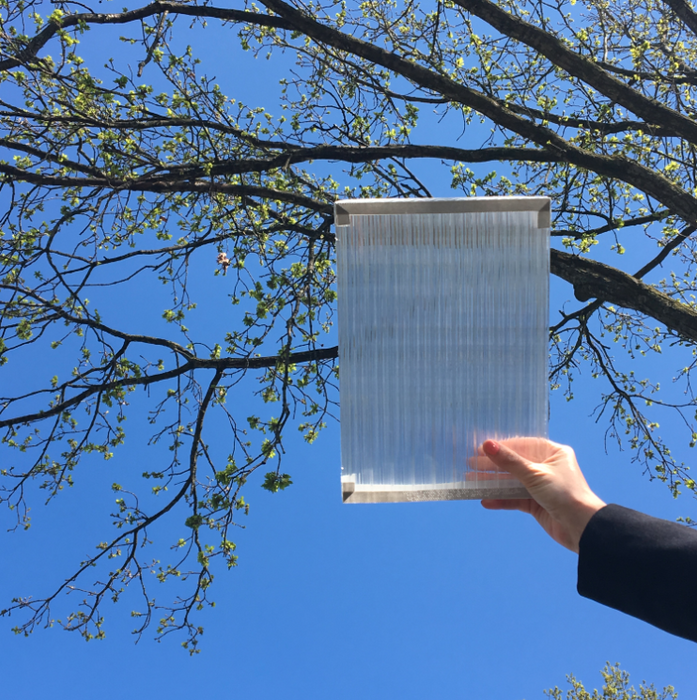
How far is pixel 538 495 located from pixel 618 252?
13.6ft

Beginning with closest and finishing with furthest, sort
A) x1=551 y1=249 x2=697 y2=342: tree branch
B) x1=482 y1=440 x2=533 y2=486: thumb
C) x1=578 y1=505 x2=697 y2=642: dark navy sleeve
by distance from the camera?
x1=578 y1=505 x2=697 y2=642: dark navy sleeve
x1=482 y1=440 x2=533 y2=486: thumb
x1=551 y1=249 x2=697 y2=342: tree branch

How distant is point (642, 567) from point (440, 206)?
4.49ft

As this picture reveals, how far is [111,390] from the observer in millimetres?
4770

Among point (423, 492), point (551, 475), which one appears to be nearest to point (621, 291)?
point (551, 475)

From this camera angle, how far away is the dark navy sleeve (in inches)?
59.0

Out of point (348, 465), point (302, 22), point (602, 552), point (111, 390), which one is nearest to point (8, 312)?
point (111, 390)

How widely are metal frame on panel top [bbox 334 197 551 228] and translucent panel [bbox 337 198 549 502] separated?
0.02 metres

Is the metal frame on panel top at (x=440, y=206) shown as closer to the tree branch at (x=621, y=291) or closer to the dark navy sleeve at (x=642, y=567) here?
the dark navy sleeve at (x=642, y=567)

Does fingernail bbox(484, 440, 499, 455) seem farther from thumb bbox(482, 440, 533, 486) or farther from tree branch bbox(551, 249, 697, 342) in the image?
tree branch bbox(551, 249, 697, 342)

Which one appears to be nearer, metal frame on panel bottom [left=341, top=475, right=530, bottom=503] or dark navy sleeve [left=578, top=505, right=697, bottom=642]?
dark navy sleeve [left=578, top=505, right=697, bottom=642]

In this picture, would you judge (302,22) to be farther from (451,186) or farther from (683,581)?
(683,581)

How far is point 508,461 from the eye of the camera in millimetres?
1847

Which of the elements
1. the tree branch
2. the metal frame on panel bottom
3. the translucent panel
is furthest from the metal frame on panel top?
the tree branch

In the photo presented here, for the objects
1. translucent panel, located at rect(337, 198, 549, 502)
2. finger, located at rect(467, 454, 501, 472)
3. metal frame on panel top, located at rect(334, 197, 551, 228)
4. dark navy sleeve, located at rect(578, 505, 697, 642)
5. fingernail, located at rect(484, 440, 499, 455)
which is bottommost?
dark navy sleeve, located at rect(578, 505, 697, 642)
